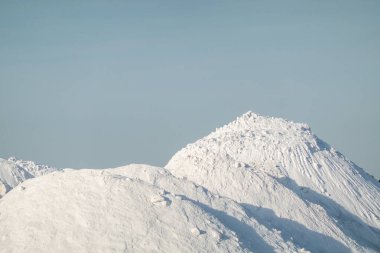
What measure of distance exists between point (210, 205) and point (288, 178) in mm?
20235

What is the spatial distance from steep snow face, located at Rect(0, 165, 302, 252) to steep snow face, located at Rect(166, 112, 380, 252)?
4.83 meters

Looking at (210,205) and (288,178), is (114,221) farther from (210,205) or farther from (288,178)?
(288,178)

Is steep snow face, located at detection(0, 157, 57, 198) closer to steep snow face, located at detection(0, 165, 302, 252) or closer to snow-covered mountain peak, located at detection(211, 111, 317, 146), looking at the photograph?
snow-covered mountain peak, located at detection(211, 111, 317, 146)

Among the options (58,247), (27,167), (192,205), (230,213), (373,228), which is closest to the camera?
(58,247)

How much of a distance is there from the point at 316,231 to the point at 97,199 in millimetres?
18529

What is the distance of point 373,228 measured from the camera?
1784 inches

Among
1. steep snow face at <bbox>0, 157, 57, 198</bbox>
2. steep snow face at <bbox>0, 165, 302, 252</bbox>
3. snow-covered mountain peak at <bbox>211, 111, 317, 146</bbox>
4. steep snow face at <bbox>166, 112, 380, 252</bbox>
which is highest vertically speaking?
snow-covered mountain peak at <bbox>211, 111, 317, 146</bbox>

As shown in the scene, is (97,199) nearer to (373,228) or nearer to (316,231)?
(316,231)

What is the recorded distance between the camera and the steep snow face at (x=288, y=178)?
121ft

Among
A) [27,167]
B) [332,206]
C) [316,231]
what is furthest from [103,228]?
[27,167]

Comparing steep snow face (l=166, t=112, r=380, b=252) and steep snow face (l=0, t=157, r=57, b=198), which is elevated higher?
steep snow face (l=166, t=112, r=380, b=252)

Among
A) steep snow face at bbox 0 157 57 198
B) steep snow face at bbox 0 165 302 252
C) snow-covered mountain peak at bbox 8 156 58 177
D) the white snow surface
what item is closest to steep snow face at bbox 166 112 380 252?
the white snow surface

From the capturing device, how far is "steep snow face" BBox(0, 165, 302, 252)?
73.2 feet

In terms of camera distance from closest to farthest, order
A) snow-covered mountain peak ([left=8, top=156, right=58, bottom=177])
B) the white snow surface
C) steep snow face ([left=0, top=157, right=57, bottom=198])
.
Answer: the white snow surface
steep snow face ([left=0, top=157, right=57, bottom=198])
snow-covered mountain peak ([left=8, top=156, right=58, bottom=177])
